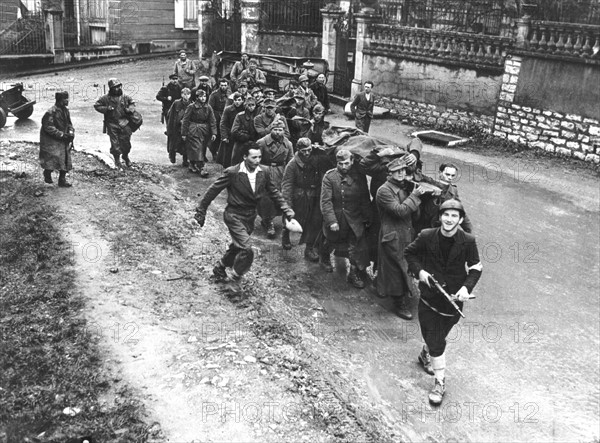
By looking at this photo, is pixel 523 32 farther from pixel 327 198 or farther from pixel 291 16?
pixel 291 16

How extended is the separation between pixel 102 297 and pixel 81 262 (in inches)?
41.7

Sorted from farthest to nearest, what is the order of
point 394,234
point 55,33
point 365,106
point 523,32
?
point 55,33 → point 523,32 → point 365,106 → point 394,234

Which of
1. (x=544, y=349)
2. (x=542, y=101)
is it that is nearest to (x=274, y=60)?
(x=542, y=101)

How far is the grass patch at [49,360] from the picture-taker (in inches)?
215

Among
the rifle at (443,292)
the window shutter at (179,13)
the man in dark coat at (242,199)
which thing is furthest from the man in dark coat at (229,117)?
the window shutter at (179,13)

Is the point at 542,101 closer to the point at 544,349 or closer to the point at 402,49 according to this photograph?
the point at 402,49

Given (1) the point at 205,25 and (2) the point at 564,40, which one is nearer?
(2) the point at 564,40

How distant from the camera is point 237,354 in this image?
21.5 ft

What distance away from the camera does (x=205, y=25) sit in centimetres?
2828

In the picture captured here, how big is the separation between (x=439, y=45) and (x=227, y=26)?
11.2 m

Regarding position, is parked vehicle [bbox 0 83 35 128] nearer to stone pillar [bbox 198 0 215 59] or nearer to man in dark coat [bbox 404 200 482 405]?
stone pillar [bbox 198 0 215 59]

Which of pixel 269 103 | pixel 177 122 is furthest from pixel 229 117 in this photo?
pixel 177 122

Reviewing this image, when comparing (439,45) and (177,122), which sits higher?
(439,45)

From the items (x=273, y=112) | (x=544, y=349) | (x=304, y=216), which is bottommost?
(x=544, y=349)
